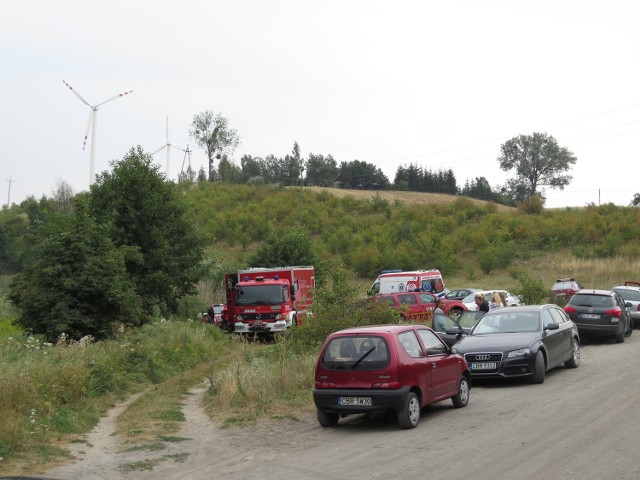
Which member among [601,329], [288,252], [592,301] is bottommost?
[601,329]

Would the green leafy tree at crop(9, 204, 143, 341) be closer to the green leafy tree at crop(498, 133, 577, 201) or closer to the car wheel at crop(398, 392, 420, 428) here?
the car wheel at crop(398, 392, 420, 428)

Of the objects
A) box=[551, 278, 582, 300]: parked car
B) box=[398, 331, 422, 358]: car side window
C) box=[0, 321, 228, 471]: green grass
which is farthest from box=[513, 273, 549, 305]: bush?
box=[398, 331, 422, 358]: car side window

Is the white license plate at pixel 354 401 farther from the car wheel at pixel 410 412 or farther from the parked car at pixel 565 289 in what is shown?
the parked car at pixel 565 289

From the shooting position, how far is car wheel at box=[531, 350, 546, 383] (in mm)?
15961

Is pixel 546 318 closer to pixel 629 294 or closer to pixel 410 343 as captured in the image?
pixel 410 343

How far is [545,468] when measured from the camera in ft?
28.8

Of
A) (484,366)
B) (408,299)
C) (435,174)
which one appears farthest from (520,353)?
(435,174)

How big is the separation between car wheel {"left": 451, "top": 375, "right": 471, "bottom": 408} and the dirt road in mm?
135

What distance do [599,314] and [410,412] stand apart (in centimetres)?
1446

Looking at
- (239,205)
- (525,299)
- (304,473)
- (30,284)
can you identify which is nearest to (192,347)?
(30,284)

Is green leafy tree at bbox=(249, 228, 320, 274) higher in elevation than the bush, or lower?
higher

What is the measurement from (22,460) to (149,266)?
18565 millimetres

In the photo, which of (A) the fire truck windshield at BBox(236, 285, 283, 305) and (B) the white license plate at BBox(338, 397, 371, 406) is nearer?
(B) the white license plate at BBox(338, 397, 371, 406)

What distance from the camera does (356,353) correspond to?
1203cm
